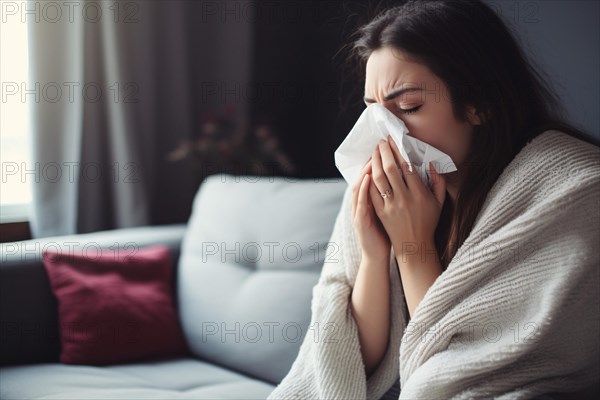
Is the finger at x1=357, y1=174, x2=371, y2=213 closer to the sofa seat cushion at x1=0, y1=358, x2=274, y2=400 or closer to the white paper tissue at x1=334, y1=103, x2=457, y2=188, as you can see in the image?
the white paper tissue at x1=334, y1=103, x2=457, y2=188

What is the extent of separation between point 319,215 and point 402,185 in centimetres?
50

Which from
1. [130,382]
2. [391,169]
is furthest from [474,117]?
[130,382]

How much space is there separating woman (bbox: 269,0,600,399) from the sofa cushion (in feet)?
0.78

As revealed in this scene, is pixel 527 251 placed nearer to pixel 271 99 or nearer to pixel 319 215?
pixel 319 215

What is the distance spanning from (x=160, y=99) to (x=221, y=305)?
3.78ft

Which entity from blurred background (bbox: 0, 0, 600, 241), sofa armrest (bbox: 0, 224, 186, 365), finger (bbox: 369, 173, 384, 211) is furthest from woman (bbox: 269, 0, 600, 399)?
sofa armrest (bbox: 0, 224, 186, 365)

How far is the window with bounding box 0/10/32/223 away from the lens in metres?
2.21

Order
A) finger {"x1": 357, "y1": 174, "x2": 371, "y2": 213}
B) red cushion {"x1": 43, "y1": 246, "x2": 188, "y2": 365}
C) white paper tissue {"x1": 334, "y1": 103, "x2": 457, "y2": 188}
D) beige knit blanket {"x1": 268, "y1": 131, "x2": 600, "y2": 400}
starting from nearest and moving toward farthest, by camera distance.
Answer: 1. beige knit blanket {"x1": 268, "y1": 131, "x2": 600, "y2": 400}
2. white paper tissue {"x1": 334, "y1": 103, "x2": 457, "y2": 188}
3. finger {"x1": 357, "y1": 174, "x2": 371, "y2": 213}
4. red cushion {"x1": 43, "y1": 246, "x2": 188, "y2": 365}

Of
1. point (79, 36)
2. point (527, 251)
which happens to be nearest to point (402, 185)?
point (527, 251)

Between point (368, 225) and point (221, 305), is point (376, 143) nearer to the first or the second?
point (368, 225)

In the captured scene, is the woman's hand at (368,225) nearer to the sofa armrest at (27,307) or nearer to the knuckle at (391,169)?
the knuckle at (391,169)

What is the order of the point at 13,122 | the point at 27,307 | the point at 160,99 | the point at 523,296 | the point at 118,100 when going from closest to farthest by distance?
the point at 523,296 < the point at 27,307 < the point at 13,122 < the point at 118,100 < the point at 160,99

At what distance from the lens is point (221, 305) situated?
183 centimetres

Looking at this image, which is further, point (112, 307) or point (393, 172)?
point (112, 307)
